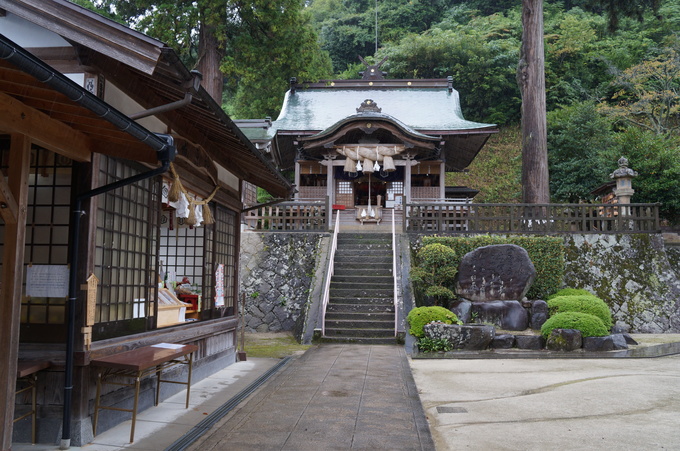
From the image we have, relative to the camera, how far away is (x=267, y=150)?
59.1ft

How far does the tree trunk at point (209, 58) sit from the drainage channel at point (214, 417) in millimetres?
13777

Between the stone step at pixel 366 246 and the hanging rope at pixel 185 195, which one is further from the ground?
the hanging rope at pixel 185 195

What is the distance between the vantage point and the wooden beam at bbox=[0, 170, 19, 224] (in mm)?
3918

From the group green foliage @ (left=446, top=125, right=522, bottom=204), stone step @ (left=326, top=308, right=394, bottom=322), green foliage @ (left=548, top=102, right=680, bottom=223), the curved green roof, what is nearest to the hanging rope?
stone step @ (left=326, top=308, right=394, bottom=322)

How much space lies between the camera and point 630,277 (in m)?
16.5

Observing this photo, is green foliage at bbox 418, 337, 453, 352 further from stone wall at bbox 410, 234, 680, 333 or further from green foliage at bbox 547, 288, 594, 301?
stone wall at bbox 410, 234, 680, 333

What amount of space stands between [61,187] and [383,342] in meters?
8.81

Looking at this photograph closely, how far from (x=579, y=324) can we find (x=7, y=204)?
1120 centimetres

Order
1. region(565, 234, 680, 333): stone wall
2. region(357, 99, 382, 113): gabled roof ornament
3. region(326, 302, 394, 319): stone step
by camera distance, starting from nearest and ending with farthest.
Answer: region(326, 302, 394, 319): stone step
region(565, 234, 680, 333): stone wall
region(357, 99, 382, 113): gabled roof ornament

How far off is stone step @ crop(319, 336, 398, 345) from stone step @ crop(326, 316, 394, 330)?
1.54ft

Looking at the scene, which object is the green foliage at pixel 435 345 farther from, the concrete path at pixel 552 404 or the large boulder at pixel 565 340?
the large boulder at pixel 565 340

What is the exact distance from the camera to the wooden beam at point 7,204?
154 inches

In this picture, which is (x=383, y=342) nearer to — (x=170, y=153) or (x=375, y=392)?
(x=375, y=392)


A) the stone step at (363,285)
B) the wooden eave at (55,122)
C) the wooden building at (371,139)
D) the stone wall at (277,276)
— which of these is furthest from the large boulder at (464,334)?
the wooden eave at (55,122)
